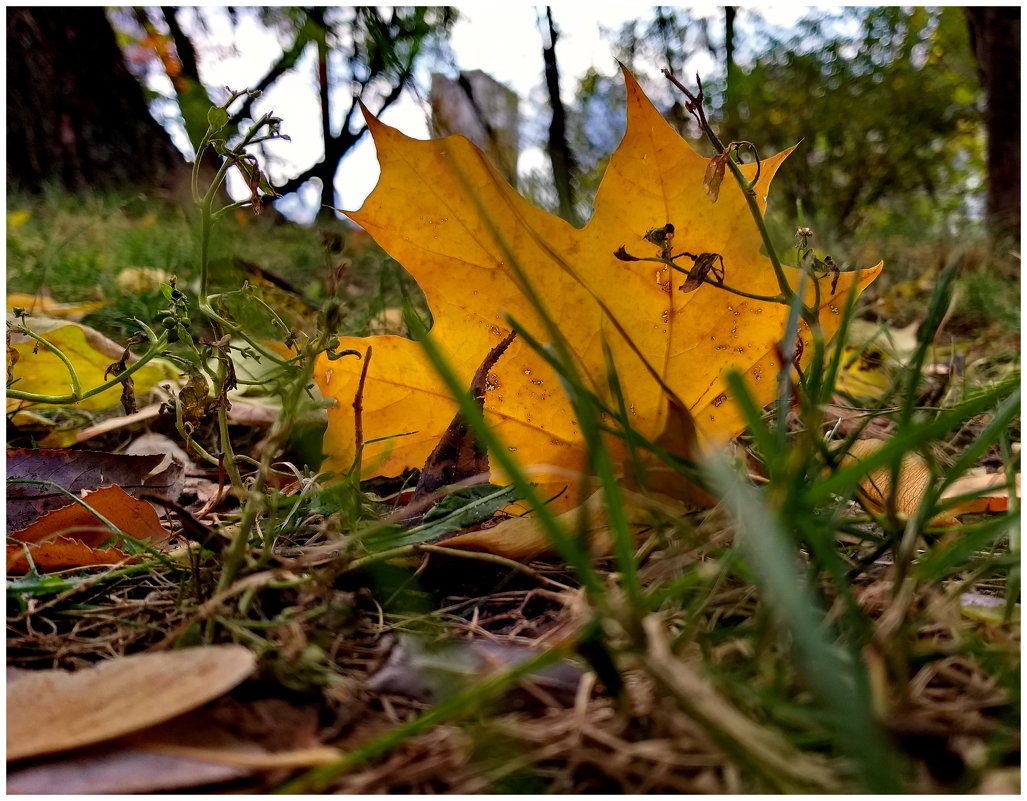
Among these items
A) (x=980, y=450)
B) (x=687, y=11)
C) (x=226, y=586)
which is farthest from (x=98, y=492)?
(x=687, y=11)

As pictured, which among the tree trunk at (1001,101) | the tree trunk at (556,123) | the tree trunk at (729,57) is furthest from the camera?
the tree trunk at (1001,101)

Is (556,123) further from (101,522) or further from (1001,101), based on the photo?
(1001,101)

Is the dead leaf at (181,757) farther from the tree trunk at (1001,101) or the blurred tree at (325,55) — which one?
the tree trunk at (1001,101)

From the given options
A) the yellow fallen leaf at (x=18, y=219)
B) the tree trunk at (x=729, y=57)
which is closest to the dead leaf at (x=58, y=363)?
the tree trunk at (x=729, y=57)

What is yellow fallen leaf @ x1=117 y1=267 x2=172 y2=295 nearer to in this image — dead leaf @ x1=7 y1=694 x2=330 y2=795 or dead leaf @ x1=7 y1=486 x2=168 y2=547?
dead leaf @ x1=7 y1=486 x2=168 y2=547

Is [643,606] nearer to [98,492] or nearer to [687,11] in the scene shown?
[98,492]
